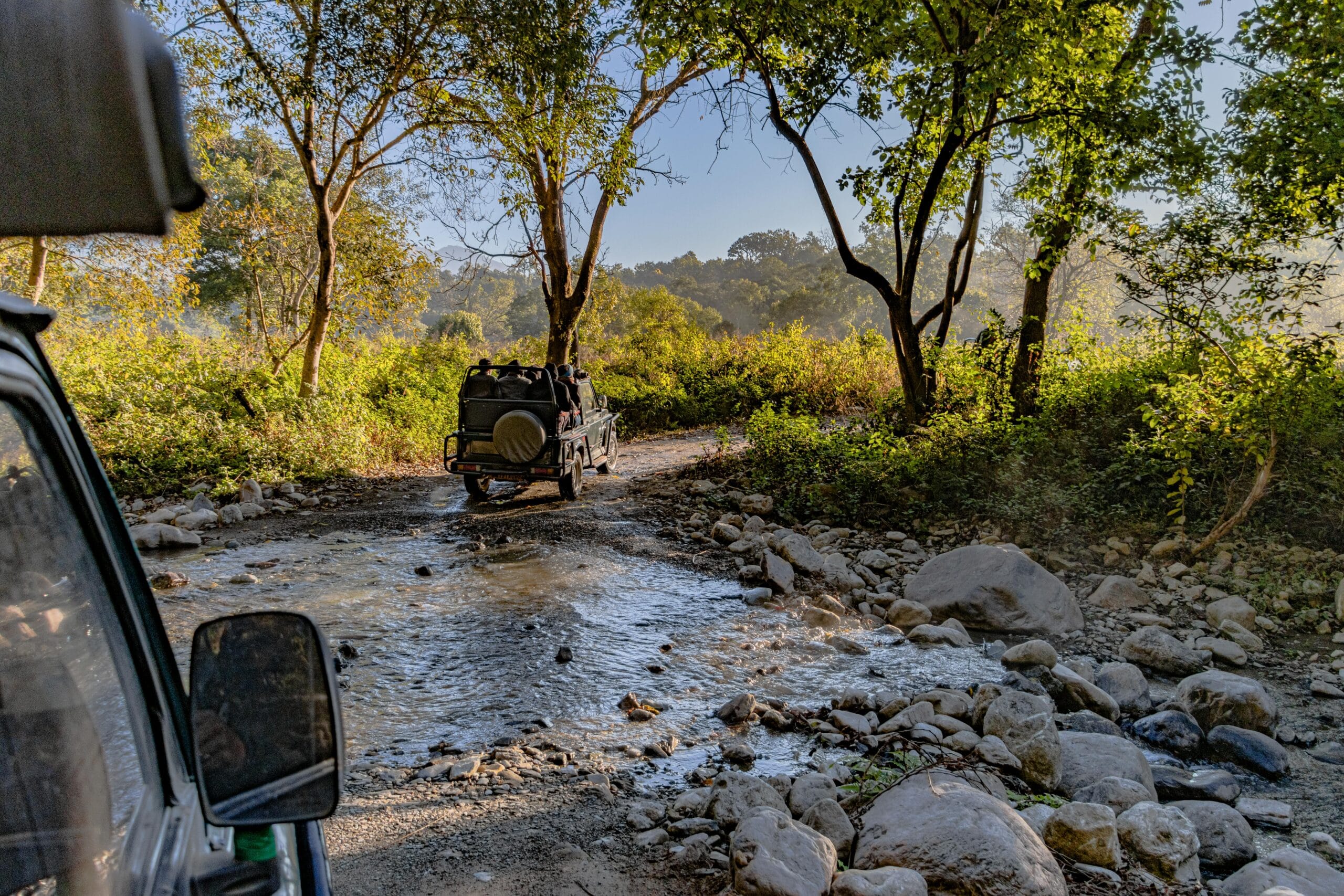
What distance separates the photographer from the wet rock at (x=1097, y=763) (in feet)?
12.0

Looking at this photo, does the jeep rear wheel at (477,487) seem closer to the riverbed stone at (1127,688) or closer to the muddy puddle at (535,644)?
the muddy puddle at (535,644)

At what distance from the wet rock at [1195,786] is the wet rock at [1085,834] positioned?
101 cm

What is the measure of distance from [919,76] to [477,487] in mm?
7406

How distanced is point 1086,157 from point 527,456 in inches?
279

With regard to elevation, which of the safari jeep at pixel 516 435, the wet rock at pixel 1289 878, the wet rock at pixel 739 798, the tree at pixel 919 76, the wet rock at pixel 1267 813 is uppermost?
the tree at pixel 919 76

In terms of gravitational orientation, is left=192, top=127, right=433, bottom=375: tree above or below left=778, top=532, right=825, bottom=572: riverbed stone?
above

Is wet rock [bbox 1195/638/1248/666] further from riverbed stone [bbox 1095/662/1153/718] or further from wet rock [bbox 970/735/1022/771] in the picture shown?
wet rock [bbox 970/735/1022/771]

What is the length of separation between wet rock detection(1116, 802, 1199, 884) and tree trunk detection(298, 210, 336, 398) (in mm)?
12112

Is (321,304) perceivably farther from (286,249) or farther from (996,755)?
(996,755)

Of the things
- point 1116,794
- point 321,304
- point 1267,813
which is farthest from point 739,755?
point 321,304

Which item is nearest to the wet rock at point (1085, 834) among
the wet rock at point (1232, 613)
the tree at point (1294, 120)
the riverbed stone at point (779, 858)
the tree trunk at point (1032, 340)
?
Answer: the riverbed stone at point (779, 858)

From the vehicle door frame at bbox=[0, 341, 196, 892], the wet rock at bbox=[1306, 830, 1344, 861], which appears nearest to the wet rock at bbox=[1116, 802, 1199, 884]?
the wet rock at bbox=[1306, 830, 1344, 861]

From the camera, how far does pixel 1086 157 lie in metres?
8.34

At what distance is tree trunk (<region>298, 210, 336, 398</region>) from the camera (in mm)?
12172
